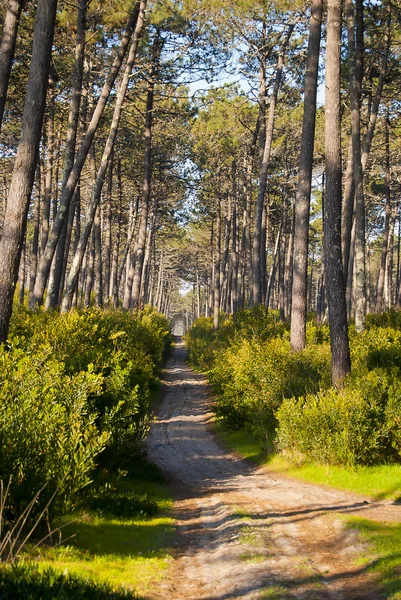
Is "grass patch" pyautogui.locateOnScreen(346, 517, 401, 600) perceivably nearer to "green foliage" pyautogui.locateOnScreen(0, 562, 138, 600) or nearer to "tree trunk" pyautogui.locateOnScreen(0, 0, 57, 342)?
"green foliage" pyautogui.locateOnScreen(0, 562, 138, 600)

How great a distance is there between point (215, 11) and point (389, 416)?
16856mm

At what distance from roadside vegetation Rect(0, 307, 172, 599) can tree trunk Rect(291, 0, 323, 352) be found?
7322 mm

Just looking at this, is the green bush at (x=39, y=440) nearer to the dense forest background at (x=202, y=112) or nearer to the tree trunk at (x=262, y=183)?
the dense forest background at (x=202, y=112)

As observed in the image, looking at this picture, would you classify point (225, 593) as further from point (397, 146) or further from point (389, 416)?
point (397, 146)

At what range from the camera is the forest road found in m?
5.96

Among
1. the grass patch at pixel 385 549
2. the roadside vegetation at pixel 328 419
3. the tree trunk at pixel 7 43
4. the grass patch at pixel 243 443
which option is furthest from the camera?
the grass patch at pixel 243 443

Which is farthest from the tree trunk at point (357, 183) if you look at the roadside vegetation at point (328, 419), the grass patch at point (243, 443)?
the grass patch at point (243, 443)

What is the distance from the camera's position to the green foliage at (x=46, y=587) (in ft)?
13.3

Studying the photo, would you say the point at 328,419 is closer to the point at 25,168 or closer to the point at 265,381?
the point at 265,381

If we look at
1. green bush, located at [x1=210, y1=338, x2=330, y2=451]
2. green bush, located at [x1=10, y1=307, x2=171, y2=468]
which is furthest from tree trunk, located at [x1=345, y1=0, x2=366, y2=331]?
green bush, located at [x1=10, y1=307, x2=171, y2=468]

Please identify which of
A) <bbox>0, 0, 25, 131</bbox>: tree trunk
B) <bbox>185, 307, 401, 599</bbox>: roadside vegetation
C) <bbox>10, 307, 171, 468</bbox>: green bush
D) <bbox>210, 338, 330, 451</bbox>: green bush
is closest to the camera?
<bbox>10, 307, 171, 468</bbox>: green bush

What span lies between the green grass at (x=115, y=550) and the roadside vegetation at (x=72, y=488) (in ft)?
0.04

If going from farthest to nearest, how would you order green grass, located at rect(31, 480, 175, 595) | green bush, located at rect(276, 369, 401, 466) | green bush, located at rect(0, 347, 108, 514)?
green bush, located at rect(276, 369, 401, 466) < green bush, located at rect(0, 347, 108, 514) < green grass, located at rect(31, 480, 175, 595)

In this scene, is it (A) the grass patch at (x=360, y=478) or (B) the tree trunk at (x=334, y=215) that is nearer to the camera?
(A) the grass patch at (x=360, y=478)
